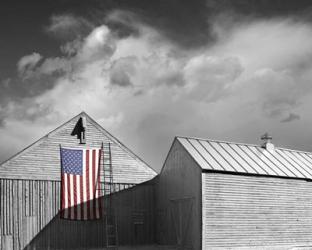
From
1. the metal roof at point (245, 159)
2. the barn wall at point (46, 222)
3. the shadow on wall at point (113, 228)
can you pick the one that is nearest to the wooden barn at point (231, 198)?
the metal roof at point (245, 159)

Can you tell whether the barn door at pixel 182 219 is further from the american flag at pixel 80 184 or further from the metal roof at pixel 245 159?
the american flag at pixel 80 184

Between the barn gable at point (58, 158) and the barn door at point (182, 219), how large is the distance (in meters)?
3.68

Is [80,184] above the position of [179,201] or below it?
above

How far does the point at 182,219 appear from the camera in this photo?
28.4m

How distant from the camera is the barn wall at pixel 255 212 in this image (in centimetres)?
2634

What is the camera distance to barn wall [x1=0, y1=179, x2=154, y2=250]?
1051 inches

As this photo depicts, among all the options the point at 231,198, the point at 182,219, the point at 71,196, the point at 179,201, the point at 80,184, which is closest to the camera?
the point at 231,198

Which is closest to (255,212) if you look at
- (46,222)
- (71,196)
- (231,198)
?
(231,198)

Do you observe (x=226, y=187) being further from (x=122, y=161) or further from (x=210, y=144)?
(x=122, y=161)

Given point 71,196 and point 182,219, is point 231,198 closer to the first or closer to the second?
point 182,219

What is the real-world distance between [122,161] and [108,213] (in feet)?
12.2

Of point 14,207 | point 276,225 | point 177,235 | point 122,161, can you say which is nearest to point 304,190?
point 276,225

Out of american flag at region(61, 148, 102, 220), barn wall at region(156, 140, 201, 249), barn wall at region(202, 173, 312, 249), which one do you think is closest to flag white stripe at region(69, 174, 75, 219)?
american flag at region(61, 148, 102, 220)

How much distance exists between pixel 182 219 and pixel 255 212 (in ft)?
14.7
